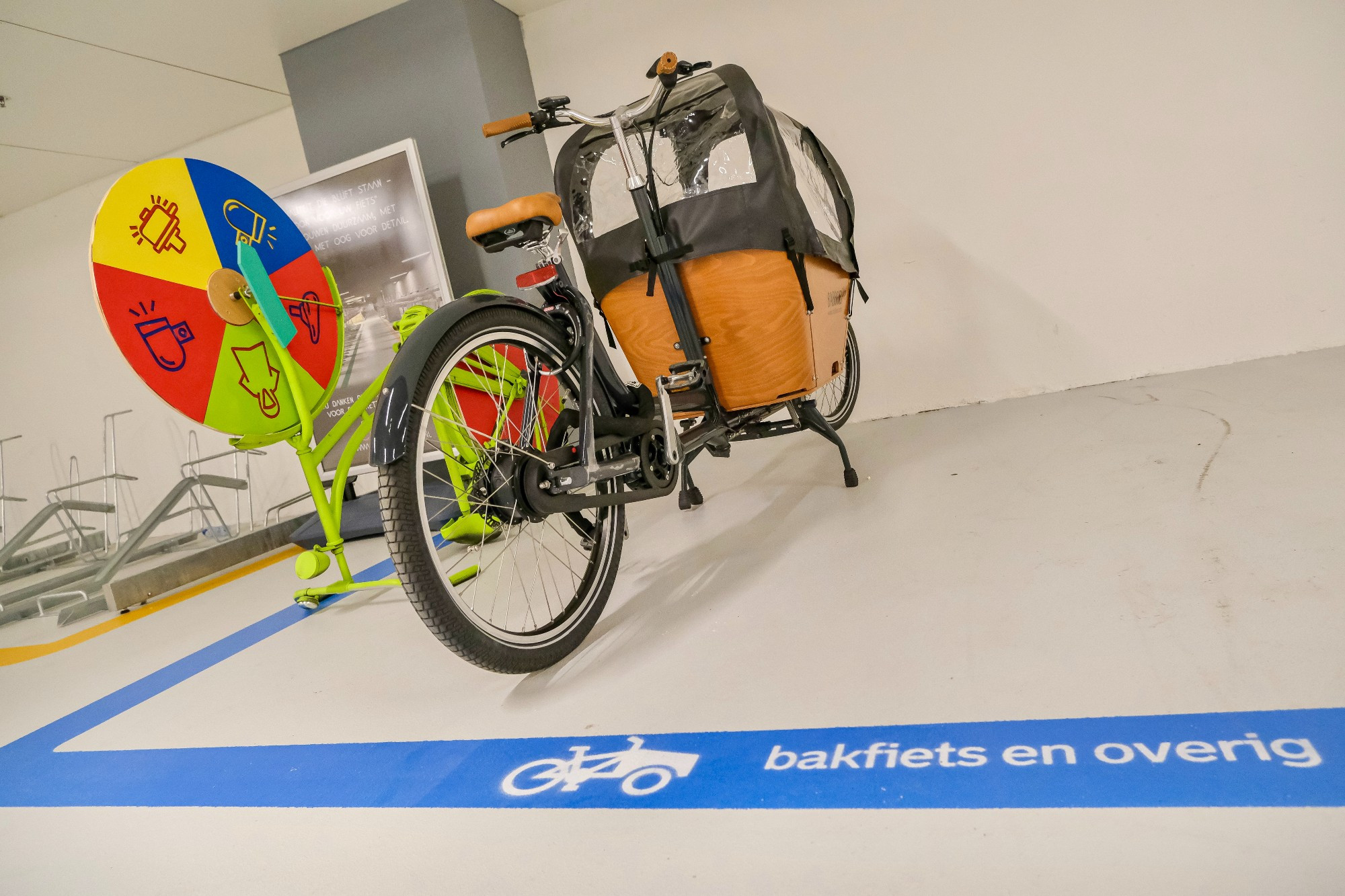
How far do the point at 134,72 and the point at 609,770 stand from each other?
15.4 ft

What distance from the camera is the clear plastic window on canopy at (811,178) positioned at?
239 centimetres

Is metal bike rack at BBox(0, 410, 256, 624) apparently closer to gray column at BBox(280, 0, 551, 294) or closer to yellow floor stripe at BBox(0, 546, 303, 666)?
yellow floor stripe at BBox(0, 546, 303, 666)

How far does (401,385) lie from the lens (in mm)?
1479

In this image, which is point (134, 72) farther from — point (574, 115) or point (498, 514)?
point (498, 514)

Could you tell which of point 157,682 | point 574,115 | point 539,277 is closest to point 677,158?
point 574,115

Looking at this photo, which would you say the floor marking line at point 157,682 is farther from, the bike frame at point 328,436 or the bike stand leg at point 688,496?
the bike stand leg at point 688,496

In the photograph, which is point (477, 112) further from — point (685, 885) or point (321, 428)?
point (685, 885)

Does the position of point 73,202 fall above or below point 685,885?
above

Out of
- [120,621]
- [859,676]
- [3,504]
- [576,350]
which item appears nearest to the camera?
[859,676]

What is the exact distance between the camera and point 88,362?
5930 millimetres

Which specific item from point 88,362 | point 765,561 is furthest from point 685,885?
point 88,362

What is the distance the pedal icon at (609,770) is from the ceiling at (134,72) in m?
3.89

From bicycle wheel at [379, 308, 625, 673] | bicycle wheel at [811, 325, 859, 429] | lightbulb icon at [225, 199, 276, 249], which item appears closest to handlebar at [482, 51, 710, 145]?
bicycle wheel at [379, 308, 625, 673]

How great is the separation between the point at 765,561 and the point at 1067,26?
2916mm
